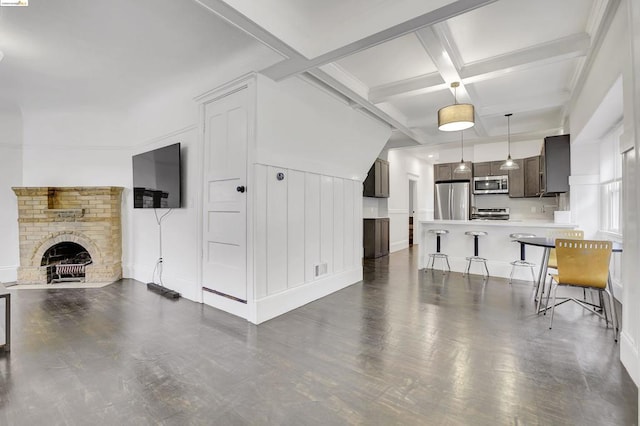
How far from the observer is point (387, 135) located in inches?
208

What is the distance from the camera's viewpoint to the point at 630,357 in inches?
82.8

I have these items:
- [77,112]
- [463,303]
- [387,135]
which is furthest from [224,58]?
[463,303]

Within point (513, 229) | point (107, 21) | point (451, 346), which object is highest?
point (107, 21)

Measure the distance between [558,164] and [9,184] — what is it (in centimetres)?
932

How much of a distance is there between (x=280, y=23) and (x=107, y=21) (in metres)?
1.60

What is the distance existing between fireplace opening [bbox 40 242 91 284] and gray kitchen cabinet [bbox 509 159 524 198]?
8.95 metres

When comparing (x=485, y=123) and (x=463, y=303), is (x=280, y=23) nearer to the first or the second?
(x=463, y=303)

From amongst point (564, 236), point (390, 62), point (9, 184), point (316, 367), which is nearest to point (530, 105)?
point (564, 236)

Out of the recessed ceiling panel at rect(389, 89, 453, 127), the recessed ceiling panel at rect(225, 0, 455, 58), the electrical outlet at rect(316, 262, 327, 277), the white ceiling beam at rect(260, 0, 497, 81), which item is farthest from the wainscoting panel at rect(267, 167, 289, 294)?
the recessed ceiling panel at rect(389, 89, 453, 127)

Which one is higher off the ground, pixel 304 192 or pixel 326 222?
pixel 304 192

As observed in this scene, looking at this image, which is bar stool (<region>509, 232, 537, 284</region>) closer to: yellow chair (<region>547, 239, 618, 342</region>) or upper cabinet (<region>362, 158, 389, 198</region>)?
yellow chair (<region>547, 239, 618, 342</region>)

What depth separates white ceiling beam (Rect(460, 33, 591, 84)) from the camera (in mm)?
2969

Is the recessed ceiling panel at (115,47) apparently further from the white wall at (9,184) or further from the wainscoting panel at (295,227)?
the wainscoting panel at (295,227)

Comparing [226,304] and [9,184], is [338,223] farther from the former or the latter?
[9,184]
